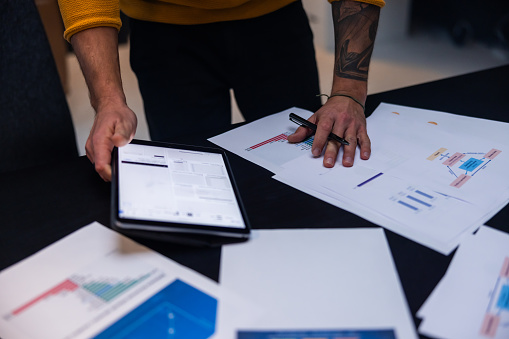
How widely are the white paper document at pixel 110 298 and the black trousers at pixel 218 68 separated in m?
0.52

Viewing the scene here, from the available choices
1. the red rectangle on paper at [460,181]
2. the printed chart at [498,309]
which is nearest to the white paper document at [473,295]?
the printed chart at [498,309]

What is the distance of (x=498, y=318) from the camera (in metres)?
0.45

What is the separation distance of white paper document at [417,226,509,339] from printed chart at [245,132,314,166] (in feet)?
1.06

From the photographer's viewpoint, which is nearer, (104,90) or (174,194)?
(174,194)

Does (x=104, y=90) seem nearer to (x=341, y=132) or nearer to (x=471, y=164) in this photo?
(x=341, y=132)

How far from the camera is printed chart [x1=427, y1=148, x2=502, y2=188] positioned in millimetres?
688

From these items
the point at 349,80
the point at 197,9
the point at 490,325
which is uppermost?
the point at 197,9

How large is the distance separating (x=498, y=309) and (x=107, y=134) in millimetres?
563

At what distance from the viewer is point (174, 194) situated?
58cm

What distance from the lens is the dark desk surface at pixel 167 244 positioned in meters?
0.53

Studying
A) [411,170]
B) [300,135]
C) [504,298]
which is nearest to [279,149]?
[300,135]

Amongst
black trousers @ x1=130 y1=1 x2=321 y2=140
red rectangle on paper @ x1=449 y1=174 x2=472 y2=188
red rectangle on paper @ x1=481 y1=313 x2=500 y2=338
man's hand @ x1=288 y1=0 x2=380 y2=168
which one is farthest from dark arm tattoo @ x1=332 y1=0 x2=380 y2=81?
red rectangle on paper @ x1=481 y1=313 x2=500 y2=338

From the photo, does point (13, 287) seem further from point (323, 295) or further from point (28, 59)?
point (28, 59)

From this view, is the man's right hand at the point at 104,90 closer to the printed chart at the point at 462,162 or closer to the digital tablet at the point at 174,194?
the digital tablet at the point at 174,194
